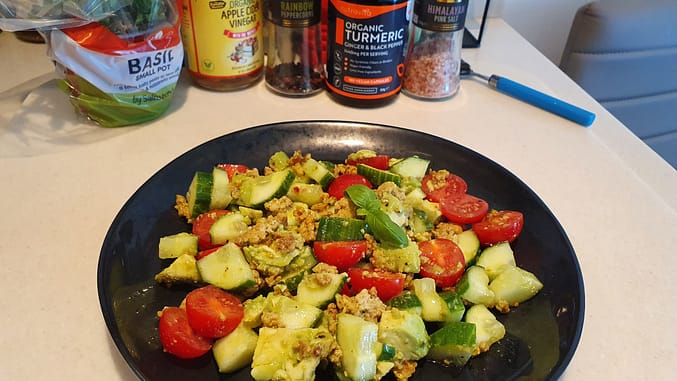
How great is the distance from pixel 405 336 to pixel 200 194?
17.9 inches

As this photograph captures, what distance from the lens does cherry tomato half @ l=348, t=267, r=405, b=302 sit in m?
0.87

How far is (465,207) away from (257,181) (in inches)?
15.6

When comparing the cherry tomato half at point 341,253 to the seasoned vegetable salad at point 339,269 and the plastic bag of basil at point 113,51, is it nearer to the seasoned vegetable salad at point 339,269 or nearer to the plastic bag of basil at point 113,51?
the seasoned vegetable salad at point 339,269

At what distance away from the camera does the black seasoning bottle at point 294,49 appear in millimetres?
1310

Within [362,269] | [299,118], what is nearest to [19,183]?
[299,118]

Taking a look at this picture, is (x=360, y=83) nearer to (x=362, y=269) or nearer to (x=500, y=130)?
(x=500, y=130)

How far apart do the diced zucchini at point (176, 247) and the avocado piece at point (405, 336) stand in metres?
0.36

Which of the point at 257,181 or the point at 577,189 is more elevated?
the point at 257,181

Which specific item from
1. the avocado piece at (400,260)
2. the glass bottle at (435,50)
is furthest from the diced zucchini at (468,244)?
the glass bottle at (435,50)

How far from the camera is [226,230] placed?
0.95m

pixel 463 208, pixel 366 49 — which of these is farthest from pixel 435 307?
pixel 366 49

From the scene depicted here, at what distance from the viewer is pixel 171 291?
903 millimetres

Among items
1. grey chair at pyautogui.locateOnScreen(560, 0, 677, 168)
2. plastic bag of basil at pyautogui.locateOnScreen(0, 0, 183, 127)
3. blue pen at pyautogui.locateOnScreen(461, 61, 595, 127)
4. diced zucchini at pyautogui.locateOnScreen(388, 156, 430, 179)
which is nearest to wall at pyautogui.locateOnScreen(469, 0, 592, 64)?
grey chair at pyautogui.locateOnScreen(560, 0, 677, 168)

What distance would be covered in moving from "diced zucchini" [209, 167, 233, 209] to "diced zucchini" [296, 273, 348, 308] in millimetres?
256
